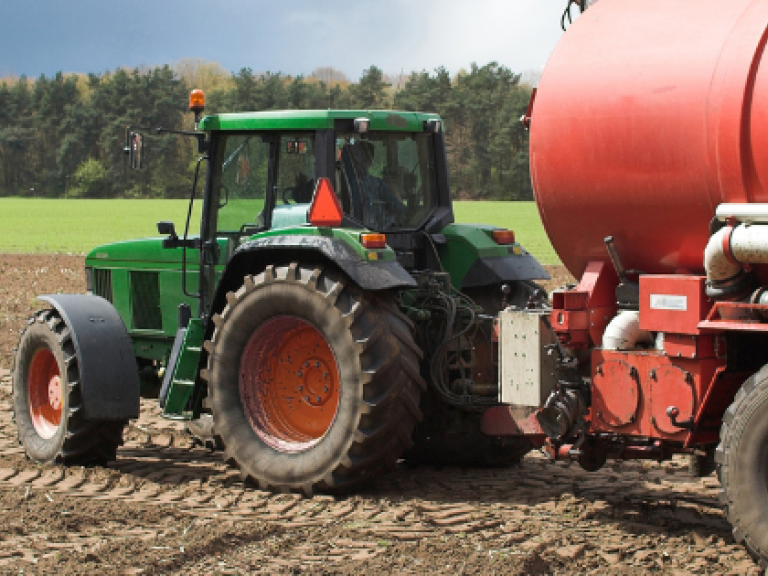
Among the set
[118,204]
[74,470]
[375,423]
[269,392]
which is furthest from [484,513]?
[118,204]

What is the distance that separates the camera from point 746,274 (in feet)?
17.9

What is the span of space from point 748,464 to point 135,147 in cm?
440

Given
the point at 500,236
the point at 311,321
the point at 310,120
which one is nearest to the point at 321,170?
the point at 310,120

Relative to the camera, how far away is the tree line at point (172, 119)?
62531 mm

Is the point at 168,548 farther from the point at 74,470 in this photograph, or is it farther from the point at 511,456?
the point at 511,456

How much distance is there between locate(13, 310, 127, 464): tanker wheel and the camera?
25.8 feet

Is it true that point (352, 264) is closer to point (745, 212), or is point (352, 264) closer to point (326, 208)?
point (326, 208)

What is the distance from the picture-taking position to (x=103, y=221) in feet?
158

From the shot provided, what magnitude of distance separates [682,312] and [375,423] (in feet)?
6.53

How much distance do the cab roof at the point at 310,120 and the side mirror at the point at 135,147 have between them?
520mm

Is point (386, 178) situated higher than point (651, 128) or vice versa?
point (651, 128)

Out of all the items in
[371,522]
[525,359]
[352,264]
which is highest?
[352,264]

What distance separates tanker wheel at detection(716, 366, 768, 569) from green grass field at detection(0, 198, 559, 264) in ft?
74.4

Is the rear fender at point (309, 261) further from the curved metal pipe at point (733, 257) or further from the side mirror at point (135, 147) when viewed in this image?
the curved metal pipe at point (733, 257)
